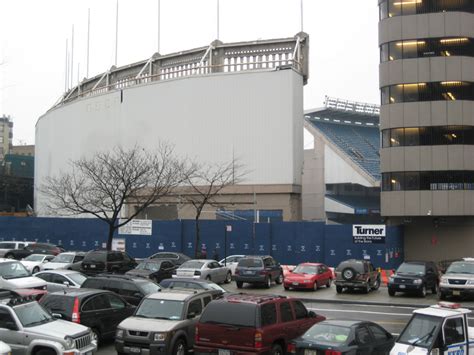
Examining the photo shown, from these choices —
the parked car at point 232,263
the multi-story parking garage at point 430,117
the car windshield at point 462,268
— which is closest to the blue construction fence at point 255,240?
the parked car at point 232,263

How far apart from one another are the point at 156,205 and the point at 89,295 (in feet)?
150

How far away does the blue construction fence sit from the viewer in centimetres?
4031

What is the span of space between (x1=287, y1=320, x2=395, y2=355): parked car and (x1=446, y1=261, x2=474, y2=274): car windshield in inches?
592

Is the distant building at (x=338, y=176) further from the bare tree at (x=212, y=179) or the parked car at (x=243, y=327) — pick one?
the parked car at (x=243, y=327)

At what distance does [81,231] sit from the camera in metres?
50.0

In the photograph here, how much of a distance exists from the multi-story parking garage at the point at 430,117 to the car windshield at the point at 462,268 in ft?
45.9

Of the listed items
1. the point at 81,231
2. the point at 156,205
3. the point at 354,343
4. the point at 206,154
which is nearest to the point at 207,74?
the point at 206,154

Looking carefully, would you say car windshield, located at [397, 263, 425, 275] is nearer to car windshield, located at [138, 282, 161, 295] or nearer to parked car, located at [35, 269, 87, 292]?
car windshield, located at [138, 282, 161, 295]

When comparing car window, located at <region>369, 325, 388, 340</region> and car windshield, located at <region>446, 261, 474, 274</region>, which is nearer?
car window, located at <region>369, 325, 388, 340</region>

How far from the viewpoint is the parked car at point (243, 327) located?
12586mm

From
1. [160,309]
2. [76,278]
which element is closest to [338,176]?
[76,278]

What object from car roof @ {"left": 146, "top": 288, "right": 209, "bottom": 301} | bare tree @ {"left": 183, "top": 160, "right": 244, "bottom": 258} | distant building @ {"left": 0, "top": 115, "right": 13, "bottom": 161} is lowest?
car roof @ {"left": 146, "top": 288, "right": 209, "bottom": 301}

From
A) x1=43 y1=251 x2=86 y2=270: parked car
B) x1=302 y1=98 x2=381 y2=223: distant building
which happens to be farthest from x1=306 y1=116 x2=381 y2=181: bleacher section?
x1=43 y1=251 x2=86 y2=270: parked car

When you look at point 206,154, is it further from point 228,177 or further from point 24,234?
point 24,234
